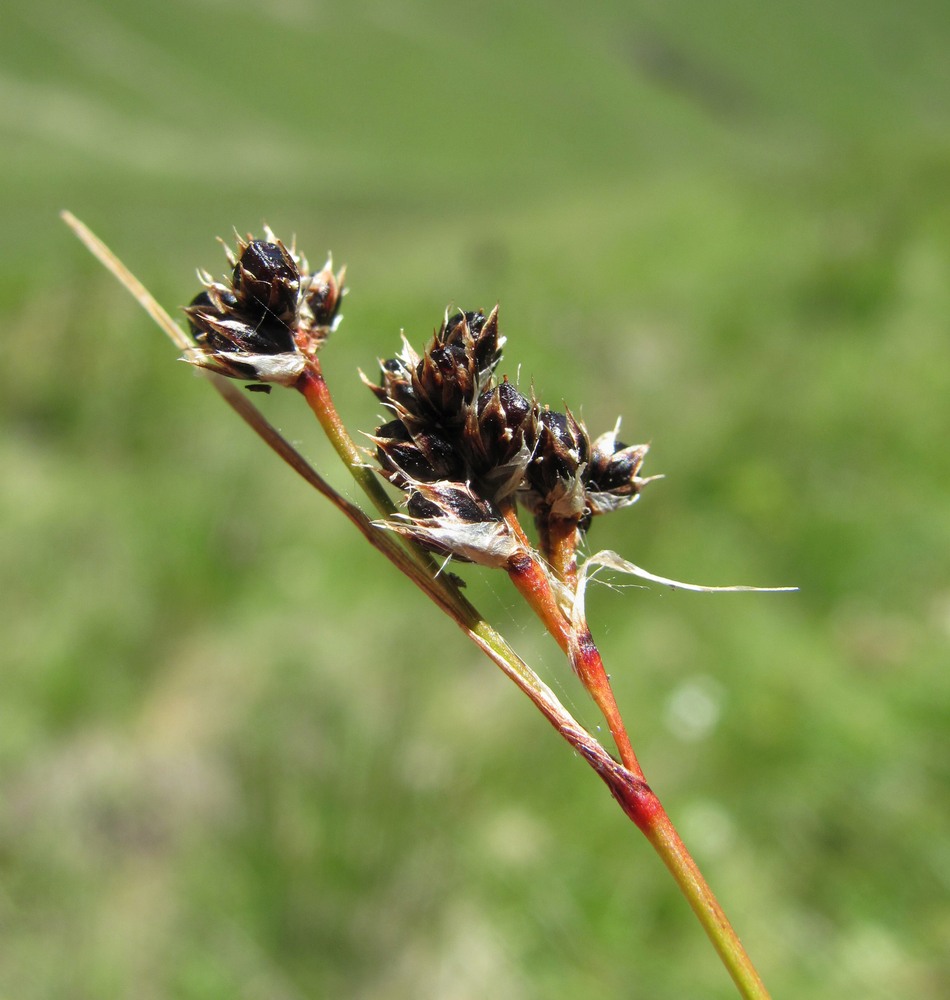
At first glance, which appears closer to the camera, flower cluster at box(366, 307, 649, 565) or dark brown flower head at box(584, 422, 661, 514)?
flower cluster at box(366, 307, 649, 565)

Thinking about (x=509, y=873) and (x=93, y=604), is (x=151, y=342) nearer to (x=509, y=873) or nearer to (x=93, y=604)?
(x=93, y=604)

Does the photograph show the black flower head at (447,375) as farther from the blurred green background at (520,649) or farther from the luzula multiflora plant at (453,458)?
the blurred green background at (520,649)

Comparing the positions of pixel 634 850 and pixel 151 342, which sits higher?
pixel 151 342

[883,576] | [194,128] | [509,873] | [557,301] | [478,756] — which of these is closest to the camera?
[509,873]

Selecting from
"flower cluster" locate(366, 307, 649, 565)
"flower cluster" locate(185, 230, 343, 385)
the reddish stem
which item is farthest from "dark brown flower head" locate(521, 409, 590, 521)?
"flower cluster" locate(185, 230, 343, 385)

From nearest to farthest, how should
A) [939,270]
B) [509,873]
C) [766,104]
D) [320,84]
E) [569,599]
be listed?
[569,599]
[509,873]
[939,270]
[320,84]
[766,104]

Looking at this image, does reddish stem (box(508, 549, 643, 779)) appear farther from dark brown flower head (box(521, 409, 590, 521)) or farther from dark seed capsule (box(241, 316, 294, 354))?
dark seed capsule (box(241, 316, 294, 354))

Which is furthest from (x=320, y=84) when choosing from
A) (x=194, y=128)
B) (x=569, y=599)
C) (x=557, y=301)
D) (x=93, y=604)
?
(x=569, y=599)
